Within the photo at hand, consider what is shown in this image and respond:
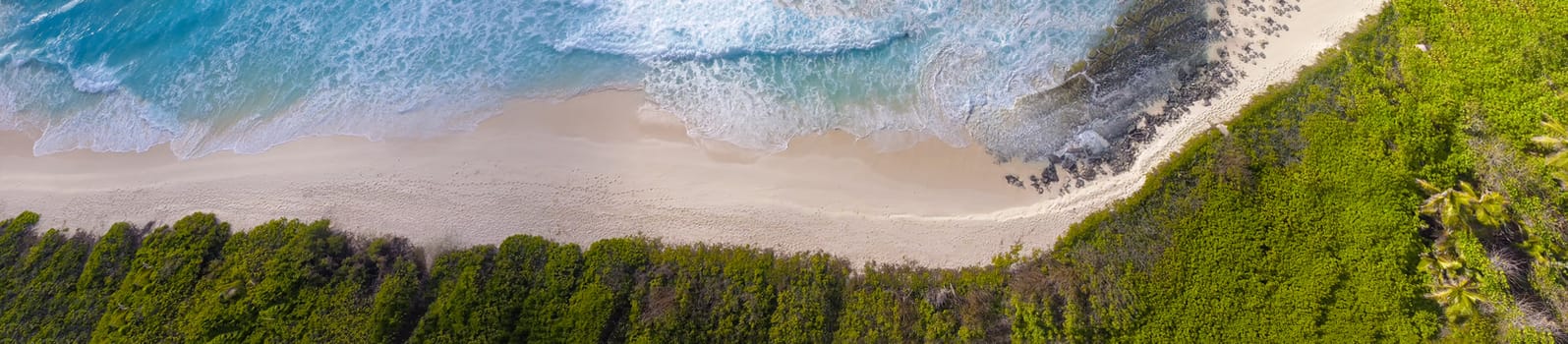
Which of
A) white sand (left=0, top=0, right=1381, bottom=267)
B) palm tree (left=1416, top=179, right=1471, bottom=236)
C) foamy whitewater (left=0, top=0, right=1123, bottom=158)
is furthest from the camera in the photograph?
foamy whitewater (left=0, top=0, right=1123, bottom=158)

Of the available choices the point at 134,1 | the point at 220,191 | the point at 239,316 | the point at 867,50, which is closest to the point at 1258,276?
the point at 867,50

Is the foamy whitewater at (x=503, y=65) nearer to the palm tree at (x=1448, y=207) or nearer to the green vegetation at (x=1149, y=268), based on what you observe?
the green vegetation at (x=1149, y=268)

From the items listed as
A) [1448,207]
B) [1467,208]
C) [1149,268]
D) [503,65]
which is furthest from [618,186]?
[1467,208]

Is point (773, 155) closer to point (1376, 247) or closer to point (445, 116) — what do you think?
point (445, 116)

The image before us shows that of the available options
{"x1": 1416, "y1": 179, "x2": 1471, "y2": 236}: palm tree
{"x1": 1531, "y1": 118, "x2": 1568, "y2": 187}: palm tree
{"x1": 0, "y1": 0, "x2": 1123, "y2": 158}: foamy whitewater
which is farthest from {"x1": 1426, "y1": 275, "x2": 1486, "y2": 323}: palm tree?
{"x1": 0, "y1": 0, "x2": 1123, "y2": 158}: foamy whitewater

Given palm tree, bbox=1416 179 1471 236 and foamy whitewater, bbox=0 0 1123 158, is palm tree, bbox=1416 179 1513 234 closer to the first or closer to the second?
palm tree, bbox=1416 179 1471 236

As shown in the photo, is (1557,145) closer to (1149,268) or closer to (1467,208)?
(1467,208)

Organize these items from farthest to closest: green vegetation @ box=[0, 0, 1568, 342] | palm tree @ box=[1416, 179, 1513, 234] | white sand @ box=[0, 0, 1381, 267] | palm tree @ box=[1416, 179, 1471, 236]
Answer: white sand @ box=[0, 0, 1381, 267] → green vegetation @ box=[0, 0, 1568, 342] → palm tree @ box=[1416, 179, 1471, 236] → palm tree @ box=[1416, 179, 1513, 234]
